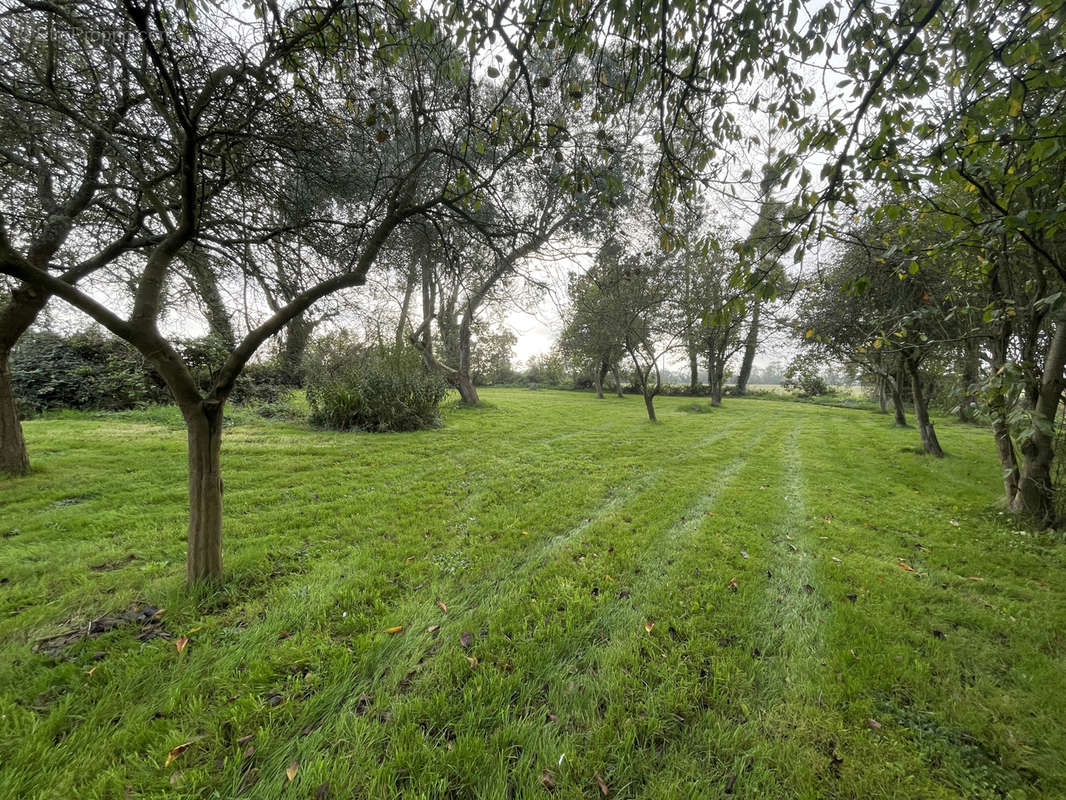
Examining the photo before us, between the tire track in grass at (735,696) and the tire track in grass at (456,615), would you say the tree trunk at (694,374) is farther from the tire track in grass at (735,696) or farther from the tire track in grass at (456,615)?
the tire track in grass at (735,696)

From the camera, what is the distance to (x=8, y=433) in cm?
467

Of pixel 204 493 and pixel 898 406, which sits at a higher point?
pixel 898 406

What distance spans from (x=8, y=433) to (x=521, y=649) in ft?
23.9

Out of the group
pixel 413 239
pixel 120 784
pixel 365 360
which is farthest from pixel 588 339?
pixel 120 784

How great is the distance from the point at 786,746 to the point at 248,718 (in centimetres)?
272

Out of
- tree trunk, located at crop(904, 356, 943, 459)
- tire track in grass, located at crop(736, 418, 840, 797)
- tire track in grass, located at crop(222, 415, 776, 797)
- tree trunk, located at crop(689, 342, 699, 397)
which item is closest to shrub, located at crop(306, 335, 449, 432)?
tire track in grass, located at crop(222, 415, 776, 797)

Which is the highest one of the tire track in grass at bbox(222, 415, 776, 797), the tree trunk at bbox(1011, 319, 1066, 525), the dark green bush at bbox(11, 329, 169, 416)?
the dark green bush at bbox(11, 329, 169, 416)

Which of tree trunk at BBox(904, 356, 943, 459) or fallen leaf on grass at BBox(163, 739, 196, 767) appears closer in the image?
fallen leaf on grass at BBox(163, 739, 196, 767)

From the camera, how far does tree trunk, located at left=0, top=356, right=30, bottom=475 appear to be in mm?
4617

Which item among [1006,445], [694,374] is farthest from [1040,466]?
[694,374]

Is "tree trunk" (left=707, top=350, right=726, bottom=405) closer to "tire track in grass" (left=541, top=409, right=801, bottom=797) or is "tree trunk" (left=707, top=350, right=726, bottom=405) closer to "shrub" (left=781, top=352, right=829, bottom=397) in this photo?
→ "shrub" (left=781, top=352, right=829, bottom=397)

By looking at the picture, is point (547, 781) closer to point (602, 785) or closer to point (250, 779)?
point (602, 785)

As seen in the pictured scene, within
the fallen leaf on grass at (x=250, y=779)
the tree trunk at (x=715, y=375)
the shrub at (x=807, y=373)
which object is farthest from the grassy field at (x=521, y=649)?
the tree trunk at (x=715, y=375)

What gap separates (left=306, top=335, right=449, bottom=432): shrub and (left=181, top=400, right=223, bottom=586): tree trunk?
697 centimetres
